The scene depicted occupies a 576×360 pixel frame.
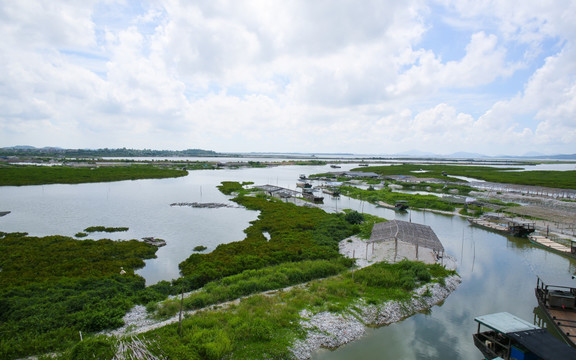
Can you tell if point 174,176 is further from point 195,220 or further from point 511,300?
point 511,300

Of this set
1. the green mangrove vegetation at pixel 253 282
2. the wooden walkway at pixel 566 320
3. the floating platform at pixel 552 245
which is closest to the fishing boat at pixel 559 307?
the wooden walkway at pixel 566 320

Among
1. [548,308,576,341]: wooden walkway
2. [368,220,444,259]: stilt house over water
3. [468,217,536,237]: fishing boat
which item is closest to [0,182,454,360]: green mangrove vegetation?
[368,220,444,259]: stilt house over water

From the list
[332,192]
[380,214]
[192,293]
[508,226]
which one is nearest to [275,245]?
[192,293]

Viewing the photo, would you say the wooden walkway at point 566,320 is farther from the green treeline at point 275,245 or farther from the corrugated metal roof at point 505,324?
the green treeline at point 275,245

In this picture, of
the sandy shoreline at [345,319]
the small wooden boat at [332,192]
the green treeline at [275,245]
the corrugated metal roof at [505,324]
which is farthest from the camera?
the small wooden boat at [332,192]

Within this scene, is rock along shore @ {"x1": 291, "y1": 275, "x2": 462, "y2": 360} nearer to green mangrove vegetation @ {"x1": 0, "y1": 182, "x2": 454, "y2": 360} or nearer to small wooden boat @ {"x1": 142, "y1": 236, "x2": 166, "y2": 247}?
green mangrove vegetation @ {"x1": 0, "y1": 182, "x2": 454, "y2": 360}

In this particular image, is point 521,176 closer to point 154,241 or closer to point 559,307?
point 559,307
